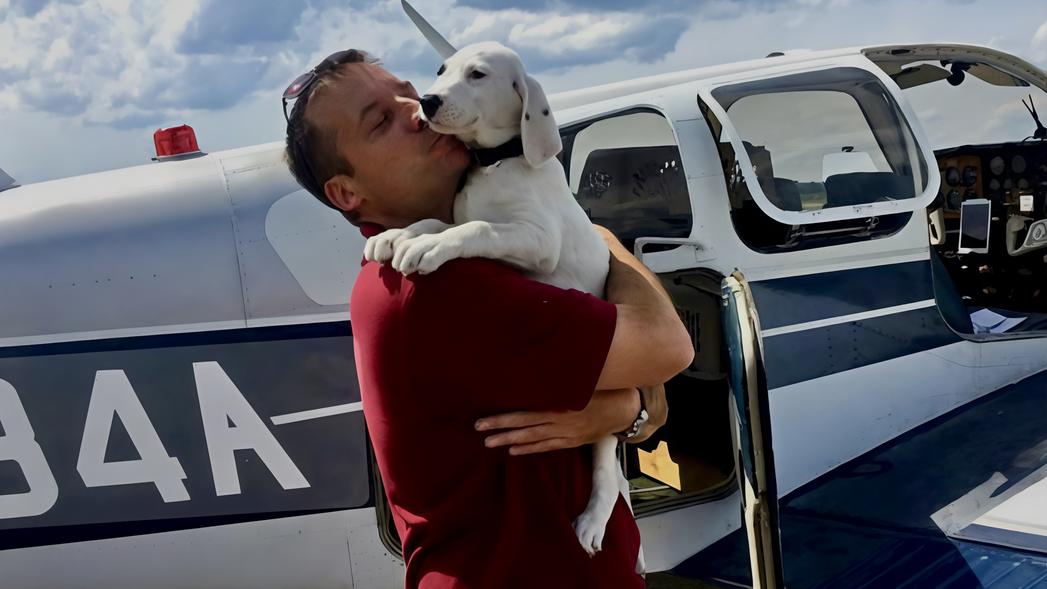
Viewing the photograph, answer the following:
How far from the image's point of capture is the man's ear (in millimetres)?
1870

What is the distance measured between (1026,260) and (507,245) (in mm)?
4640

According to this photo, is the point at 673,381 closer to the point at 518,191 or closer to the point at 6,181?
the point at 518,191

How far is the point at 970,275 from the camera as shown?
554 centimetres

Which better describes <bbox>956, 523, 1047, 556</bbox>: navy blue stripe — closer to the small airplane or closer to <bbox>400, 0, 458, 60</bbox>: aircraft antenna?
the small airplane

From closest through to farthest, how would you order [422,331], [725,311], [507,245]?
[422,331]
[507,245]
[725,311]

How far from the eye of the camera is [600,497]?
5.84 feet

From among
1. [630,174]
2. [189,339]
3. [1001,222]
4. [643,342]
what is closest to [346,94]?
[643,342]

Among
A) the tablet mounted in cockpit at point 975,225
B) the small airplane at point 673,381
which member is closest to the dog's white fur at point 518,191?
the small airplane at point 673,381

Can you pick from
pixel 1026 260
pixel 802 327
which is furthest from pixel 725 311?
pixel 1026 260

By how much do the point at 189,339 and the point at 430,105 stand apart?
4.36 ft

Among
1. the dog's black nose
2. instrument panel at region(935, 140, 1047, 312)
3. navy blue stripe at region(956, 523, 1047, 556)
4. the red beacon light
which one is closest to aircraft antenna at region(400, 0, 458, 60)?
the red beacon light

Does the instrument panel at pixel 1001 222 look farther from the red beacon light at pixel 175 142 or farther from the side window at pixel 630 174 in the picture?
the red beacon light at pixel 175 142

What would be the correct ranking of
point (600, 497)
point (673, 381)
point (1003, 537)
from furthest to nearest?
point (673, 381)
point (1003, 537)
point (600, 497)

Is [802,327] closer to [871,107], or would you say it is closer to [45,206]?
[871,107]
